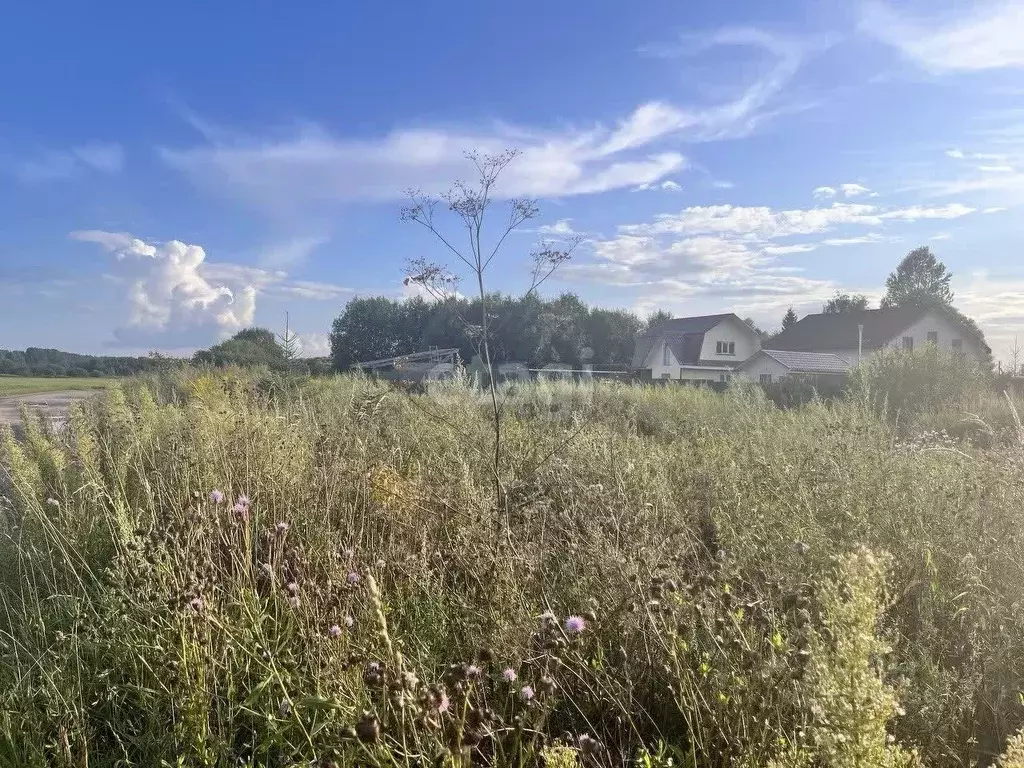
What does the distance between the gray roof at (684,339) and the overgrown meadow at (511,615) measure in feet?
122

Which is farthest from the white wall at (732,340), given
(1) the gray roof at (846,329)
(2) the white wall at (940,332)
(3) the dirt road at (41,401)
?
(3) the dirt road at (41,401)

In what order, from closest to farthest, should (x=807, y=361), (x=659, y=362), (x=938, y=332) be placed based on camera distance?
(x=807, y=361), (x=938, y=332), (x=659, y=362)

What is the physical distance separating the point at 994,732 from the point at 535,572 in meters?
1.67

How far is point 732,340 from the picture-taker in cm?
4234

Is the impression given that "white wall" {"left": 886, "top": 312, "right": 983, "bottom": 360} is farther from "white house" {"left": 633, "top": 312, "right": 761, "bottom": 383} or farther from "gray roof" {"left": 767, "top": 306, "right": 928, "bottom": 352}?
"white house" {"left": 633, "top": 312, "right": 761, "bottom": 383}

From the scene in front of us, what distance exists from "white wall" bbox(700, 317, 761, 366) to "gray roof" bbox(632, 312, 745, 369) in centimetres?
30

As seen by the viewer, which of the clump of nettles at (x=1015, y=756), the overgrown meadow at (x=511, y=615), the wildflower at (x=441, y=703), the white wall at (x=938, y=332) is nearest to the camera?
the clump of nettles at (x=1015, y=756)

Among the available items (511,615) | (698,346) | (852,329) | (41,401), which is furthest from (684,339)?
(511,615)

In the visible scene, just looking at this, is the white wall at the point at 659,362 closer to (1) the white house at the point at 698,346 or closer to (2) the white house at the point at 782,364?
(1) the white house at the point at 698,346

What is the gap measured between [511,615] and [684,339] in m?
40.8

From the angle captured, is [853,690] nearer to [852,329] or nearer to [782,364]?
[782,364]

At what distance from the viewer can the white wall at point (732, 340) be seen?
41125mm

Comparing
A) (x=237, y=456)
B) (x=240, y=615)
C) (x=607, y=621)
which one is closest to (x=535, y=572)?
(x=607, y=621)

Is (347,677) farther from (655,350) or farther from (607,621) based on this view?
(655,350)
